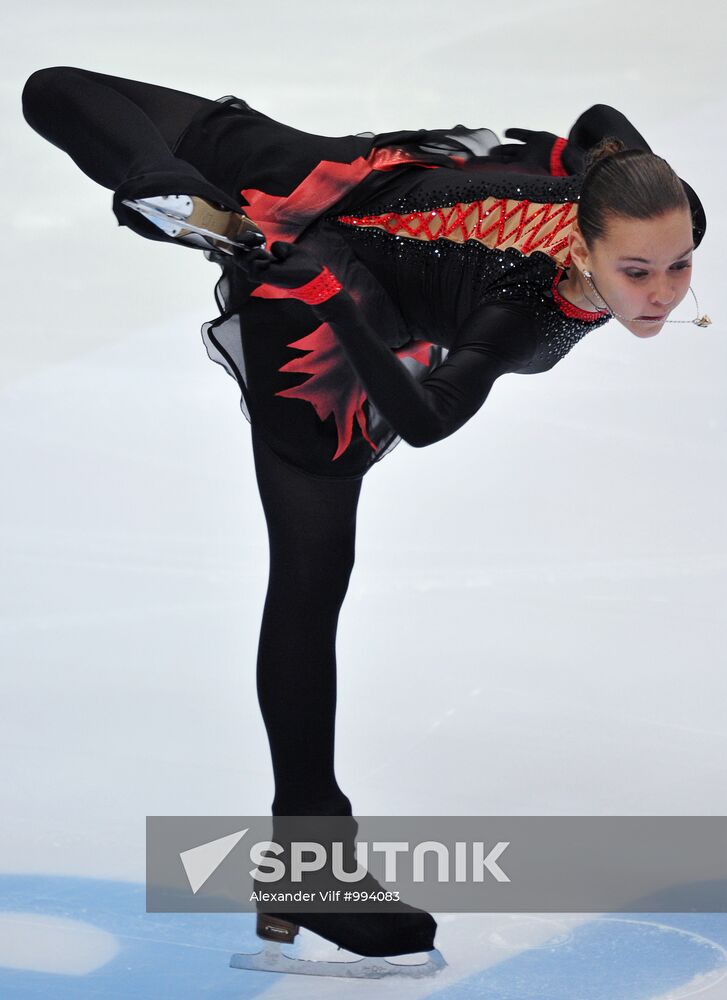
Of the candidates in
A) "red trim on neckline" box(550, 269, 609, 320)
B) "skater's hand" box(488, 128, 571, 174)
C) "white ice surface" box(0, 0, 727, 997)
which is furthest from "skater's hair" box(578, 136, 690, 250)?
"white ice surface" box(0, 0, 727, 997)

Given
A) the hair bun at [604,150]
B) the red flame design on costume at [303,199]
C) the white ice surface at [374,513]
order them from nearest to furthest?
the hair bun at [604,150] < the red flame design on costume at [303,199] < the white ice surface at [374,513]

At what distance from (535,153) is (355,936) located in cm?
127

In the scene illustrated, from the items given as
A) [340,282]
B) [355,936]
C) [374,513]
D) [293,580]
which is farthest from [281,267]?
[374,513]

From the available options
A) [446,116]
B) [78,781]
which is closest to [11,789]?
[78,781]

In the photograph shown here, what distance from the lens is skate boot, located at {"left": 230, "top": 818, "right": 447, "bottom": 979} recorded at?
227 cm

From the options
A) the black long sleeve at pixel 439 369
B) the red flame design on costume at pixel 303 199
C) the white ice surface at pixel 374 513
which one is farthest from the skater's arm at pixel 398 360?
the white ice surface at pixel 374 513

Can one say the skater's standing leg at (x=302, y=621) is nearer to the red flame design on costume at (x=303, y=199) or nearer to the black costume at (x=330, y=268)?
the black costume at (x=330, y=268)

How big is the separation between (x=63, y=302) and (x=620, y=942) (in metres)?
2.51

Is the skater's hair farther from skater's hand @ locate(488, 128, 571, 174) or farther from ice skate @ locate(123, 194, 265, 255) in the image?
ice skate @ locate(123, 194, 265, 255)

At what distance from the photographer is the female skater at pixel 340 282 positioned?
2082 mm

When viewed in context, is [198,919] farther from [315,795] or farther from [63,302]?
[63,302]

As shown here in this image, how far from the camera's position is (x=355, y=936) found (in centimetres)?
229

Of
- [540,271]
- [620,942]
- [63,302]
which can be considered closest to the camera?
[540,271]

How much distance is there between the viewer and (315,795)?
2.35 m
